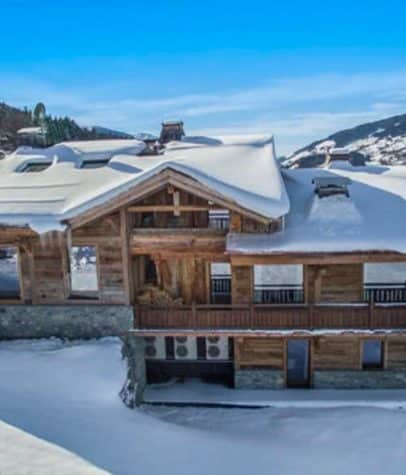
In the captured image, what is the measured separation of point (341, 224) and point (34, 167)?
12.9 meters

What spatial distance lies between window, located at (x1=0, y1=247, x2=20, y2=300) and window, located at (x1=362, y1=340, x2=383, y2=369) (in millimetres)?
12477

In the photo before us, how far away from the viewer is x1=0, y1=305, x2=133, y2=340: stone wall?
51.9 ft

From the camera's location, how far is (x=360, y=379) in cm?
1639

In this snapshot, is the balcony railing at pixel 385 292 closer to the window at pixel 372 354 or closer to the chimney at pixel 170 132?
the window at pixel 372 354

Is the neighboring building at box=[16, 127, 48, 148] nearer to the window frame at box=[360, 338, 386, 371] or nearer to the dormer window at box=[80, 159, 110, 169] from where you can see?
the dormer window at box=[80, 159, 110, 169]

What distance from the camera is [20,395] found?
1246 centimetres

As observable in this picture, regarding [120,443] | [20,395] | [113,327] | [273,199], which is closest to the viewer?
[120,443]

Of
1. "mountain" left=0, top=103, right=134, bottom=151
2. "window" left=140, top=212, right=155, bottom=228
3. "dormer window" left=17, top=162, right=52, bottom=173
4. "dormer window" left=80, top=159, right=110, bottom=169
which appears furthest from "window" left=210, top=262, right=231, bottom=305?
A: "mountain" left=0, top=103, right=134, bottom=151

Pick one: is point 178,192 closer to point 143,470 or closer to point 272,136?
point 143,470

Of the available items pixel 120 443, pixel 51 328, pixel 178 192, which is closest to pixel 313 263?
pixel 178 192

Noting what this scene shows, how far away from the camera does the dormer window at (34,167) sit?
19578mm

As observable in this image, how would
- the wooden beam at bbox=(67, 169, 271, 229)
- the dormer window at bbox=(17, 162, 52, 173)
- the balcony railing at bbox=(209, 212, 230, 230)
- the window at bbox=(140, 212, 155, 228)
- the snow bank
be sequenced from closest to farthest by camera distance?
1. the snow bank
2. the wooden beam at bbox=(67, 169, 271, 229)
3. the balcony railing at bbox=(209, 212, 230, 230)
4. the window at bbox=(140, 212, 155, 228)
5. the dormer window at bbox=(17, 162, 52, 173)

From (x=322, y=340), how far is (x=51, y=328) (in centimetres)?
942

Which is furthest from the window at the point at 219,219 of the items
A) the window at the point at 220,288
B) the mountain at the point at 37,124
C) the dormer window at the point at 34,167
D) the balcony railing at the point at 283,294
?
the mountain at the point at 37,124
